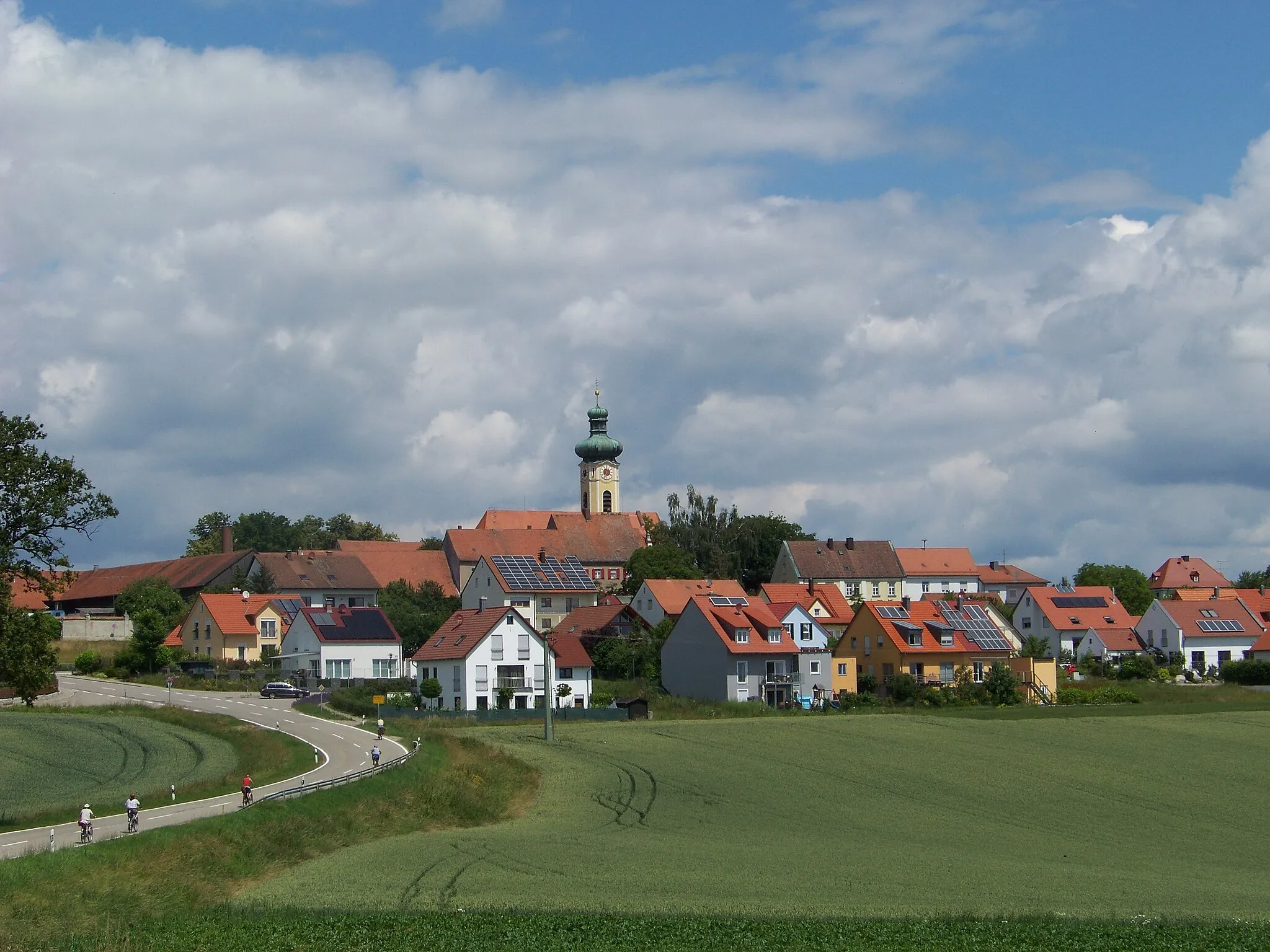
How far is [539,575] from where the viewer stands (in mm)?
116125

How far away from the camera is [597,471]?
167 m

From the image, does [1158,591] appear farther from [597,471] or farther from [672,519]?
[597,471]

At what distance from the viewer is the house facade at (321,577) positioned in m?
124

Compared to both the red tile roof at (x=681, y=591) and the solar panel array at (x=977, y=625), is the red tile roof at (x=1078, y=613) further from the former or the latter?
the red tile roof at (x=681, y=591)

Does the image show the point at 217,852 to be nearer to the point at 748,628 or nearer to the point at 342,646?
the point at 748,628

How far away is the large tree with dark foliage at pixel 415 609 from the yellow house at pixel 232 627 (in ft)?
26.4

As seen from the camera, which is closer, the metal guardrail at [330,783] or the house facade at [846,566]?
the metal guardrail at [330,783]

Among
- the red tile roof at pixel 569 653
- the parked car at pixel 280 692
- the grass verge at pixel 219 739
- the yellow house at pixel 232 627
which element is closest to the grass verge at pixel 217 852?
the grass verge at pixel 219 739

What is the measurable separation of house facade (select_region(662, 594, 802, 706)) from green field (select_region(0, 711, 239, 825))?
34464 mm

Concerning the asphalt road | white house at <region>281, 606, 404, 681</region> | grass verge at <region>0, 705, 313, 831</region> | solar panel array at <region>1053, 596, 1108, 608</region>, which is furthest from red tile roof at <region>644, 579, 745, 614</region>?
grass verge at <region>0, 705, 313, 831</region>

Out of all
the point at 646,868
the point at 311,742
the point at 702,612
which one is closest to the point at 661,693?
the point at 702,612

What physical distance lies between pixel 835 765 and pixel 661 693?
120ft

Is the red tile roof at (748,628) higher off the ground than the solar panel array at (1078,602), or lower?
lower

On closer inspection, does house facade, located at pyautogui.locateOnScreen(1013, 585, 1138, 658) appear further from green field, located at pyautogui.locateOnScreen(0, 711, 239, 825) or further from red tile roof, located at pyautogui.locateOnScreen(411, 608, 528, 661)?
green field, located at pyautogui.locateOnScreen(0, 711, 239, 825)
